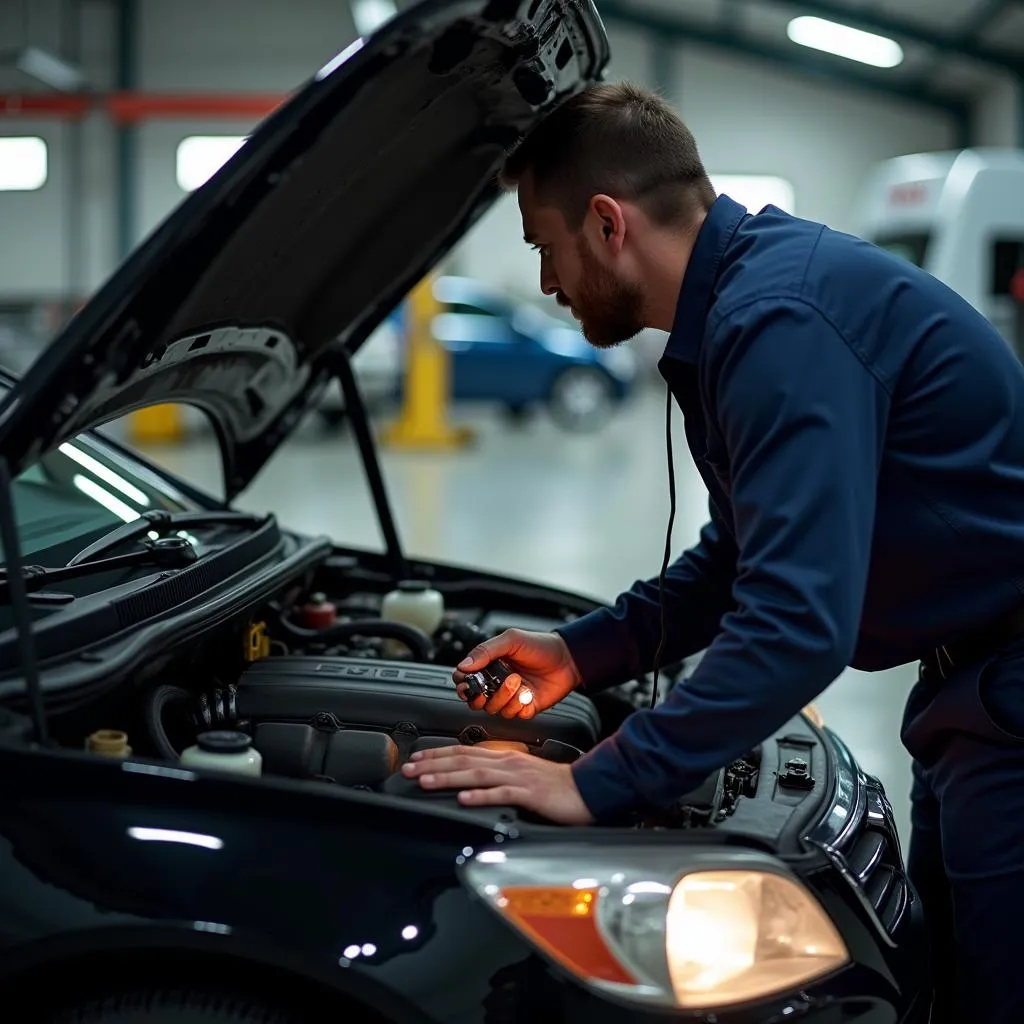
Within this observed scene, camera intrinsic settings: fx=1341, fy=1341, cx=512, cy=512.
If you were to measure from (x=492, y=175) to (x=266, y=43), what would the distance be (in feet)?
51.3

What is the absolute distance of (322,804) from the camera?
1330mm

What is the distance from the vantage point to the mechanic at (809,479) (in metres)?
1.34

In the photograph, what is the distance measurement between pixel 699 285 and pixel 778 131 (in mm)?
16717

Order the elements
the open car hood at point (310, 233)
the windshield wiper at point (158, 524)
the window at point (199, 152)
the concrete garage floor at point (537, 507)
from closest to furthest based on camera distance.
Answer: the open car hood at point (310, 233)
the windshield wiper at point (158, 524)
the concrete garage floor at point (537, 507)
the window at point (199, 152)

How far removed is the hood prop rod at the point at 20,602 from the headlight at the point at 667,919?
47 cm

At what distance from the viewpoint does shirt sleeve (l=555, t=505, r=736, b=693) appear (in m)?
1.91

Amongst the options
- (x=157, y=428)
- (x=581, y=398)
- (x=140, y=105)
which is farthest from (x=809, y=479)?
(x=140, y=105)

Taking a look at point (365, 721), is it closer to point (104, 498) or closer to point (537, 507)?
point (104, 498)

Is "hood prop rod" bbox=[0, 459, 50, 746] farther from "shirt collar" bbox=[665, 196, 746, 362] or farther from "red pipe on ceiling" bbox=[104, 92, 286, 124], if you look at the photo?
"red pipe on ceiling" bbox=[104, 92, 286, 124]

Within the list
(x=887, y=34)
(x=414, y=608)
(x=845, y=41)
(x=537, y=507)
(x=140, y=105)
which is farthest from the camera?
(x=845, y=41)

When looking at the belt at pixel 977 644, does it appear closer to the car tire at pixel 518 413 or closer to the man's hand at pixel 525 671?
the man's hand at pixel 525 671

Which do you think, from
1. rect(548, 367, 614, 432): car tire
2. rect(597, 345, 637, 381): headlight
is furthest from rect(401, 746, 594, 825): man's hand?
rect(597, 345, 637, 381): headlight

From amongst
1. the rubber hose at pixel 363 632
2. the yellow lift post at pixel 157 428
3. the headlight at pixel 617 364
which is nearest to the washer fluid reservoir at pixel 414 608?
the rubber hose at pixel 363 632

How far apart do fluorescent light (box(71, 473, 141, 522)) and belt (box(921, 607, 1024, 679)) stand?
4.03ft
